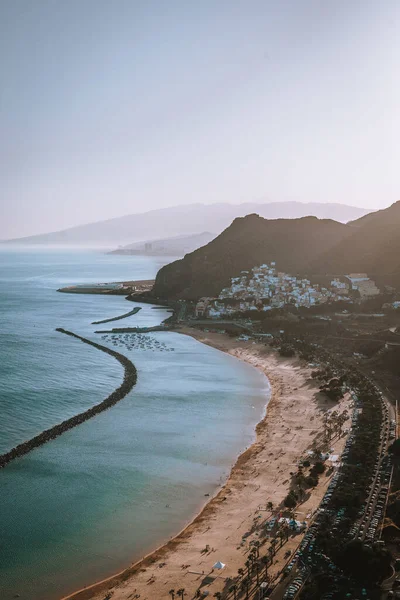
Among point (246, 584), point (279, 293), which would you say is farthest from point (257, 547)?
point (279, 293)

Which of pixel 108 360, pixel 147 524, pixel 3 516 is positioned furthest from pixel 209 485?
pixel 108 360

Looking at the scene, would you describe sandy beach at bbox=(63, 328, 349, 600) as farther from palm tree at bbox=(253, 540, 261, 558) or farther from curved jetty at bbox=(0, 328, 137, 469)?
curved jetty at bbox=(0, 328, 137, 469)

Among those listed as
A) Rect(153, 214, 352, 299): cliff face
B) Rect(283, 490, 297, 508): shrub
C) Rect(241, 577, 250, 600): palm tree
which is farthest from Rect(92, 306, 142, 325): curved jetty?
Rect(241, 577, 250, 600): palm tree

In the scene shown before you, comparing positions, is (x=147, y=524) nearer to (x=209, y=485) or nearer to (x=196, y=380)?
(x=209, y=485)

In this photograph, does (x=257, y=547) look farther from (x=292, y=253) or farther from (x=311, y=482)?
(x=292, y=253)

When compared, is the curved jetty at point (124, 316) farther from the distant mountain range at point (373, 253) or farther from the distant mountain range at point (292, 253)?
the distant mountain range at point (373, 253)

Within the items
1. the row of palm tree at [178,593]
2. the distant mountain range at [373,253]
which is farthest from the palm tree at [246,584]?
the distant mountain range at [373,253]
